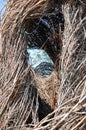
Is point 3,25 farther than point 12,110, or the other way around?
point 3,25

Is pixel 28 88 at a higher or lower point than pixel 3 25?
→ lower

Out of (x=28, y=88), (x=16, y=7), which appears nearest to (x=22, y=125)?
(x=28, y=88)

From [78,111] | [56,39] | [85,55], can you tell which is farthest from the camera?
[56,39]

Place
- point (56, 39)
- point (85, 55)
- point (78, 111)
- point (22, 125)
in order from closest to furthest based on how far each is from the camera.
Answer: point (78, 111), point (22, 125), point (85, 55), point (56, 39)

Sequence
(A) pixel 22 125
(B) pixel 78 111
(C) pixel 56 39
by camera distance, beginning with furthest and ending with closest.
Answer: (C) pixel 56 39 < (A) pixel 22 125 < (B) pixel 78 111

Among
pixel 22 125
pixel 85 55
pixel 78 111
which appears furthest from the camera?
pixel 85 55

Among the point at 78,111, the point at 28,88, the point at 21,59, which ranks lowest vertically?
the point at 78,111

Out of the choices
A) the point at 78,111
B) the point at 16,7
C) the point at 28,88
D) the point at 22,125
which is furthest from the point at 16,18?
the point at 78,111

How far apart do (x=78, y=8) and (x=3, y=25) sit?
0.32m

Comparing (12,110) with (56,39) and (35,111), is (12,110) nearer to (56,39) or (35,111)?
(35,111)

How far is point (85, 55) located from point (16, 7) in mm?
351

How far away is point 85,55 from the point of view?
1757 mm

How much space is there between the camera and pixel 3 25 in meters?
1.82

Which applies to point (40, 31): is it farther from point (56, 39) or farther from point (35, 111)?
point (35, 111)
